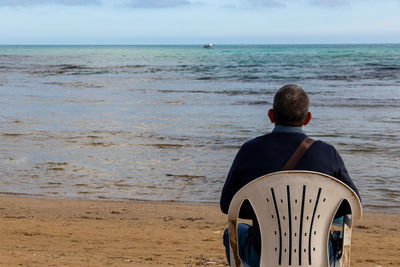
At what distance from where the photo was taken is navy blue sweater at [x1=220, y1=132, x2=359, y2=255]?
247 centimetres

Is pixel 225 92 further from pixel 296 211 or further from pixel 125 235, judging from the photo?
pixel 296 211

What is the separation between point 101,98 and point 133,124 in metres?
7.49

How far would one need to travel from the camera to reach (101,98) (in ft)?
68.6

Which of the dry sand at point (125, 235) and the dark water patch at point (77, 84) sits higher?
the dry sand at point (125, 235)

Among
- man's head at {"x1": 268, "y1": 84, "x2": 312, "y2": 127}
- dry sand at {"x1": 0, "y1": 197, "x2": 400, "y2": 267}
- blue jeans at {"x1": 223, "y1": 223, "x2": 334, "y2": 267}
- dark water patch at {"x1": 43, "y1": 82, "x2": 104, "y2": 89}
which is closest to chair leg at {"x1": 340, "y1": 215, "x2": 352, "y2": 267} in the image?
blue jeans at {"x1": 223, "y1": 223, "x2": 334, "y2": 267}

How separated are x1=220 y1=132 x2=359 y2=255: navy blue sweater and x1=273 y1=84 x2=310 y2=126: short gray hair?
6cm

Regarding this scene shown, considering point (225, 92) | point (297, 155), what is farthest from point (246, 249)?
point (225, 92)

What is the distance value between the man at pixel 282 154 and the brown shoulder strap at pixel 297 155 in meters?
0.01

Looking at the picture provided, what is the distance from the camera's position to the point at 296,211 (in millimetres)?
2344

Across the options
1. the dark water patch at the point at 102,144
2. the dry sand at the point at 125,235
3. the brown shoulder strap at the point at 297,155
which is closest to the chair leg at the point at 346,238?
the brown shoulder strap at the point at 297,155

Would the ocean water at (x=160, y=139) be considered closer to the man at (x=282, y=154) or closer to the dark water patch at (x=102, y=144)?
the dark water patch at (x=102, y=144)

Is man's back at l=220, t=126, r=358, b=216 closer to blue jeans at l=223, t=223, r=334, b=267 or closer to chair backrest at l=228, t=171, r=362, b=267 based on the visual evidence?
chair backrest at l=228, t=171, r=362, b=267

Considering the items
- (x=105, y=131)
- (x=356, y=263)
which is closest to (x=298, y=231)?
(x=356, y=263)

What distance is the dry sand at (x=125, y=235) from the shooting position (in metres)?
4.72
